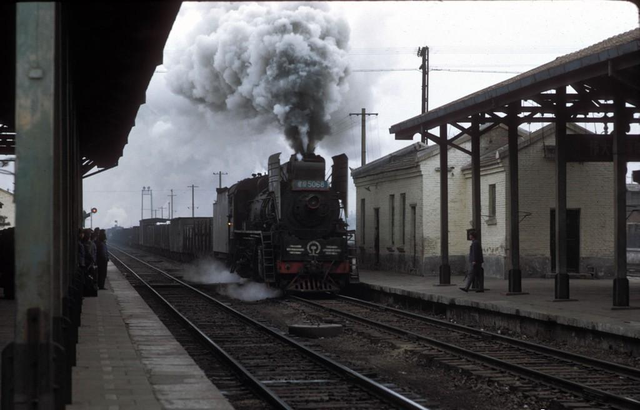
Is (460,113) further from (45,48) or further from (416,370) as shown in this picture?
(45,48)

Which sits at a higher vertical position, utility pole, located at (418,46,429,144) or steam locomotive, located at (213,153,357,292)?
utility pole, located at (418,46,429,144)

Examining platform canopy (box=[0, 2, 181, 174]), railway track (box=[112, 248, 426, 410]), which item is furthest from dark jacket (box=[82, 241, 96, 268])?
railway track (box=[112, 248, 426, 410])

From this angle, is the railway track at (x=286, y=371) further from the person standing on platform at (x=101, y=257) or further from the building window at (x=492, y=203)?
the building window at (x=492, y=203)

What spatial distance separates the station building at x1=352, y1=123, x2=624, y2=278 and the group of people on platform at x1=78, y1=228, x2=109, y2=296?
31.0ft

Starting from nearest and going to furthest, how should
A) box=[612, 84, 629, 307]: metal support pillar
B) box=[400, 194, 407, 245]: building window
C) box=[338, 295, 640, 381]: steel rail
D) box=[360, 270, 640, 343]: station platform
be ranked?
box=[338, 295, 640, 381]: steel rail < box=[360, 270, 640, 343]: station platform < box=[612, 84, 629, 307]: metal support pillar < box=[400, 194, 407, 245]: building window

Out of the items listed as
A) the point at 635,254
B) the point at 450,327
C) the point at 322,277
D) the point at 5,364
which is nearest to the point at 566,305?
the point at 450,327

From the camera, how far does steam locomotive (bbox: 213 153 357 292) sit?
21.4m

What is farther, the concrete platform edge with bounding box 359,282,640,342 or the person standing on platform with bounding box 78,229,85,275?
the person standing on platform with bounding box 78,229,85,275

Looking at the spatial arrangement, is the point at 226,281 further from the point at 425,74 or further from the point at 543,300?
the point at 543,300

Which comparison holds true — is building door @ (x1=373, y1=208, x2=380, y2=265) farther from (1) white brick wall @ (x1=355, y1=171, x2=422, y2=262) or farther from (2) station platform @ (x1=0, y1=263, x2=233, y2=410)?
(2) station platform @ (x1=0, y1=263, x2=233, y2=410)

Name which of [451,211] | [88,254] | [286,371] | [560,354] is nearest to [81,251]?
[88,254]

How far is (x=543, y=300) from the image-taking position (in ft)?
54.9

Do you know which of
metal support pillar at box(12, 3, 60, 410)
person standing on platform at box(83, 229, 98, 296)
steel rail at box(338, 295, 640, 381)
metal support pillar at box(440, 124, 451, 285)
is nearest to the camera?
metal support pillar at box(12, 3, 60, 410)

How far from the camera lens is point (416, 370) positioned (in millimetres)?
10992
